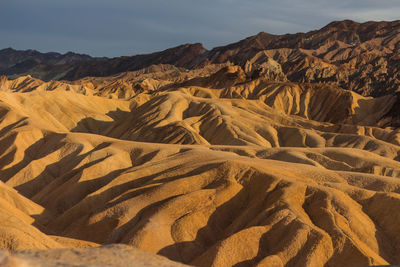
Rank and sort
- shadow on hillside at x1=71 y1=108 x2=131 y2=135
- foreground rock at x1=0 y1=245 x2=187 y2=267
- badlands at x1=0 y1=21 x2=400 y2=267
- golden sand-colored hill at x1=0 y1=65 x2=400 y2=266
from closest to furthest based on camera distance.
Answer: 1. foreground rock at x1=0 y1=245 x2=187 y2=267
2. badlands at x1=0 y1=21 x2=400 y2=267
3. golden sand-colored hill at x1=0 y1=65 x2=400 y2=266
4. shadow on hillside at x1=71 y1=108 x2=131 y2=135

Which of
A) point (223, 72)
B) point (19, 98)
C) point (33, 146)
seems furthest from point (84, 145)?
point (223, 72)

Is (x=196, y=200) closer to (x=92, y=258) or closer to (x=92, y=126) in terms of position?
(x=92, y=258)

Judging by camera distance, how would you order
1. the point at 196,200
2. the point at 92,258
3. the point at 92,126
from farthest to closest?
the point at 92,126
the point at 196,200
the point at 92,258

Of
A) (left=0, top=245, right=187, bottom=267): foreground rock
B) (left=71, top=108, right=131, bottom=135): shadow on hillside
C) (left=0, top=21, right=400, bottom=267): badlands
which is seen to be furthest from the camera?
(left=71, top=108, right=131, bottom=135): shadow on hillside

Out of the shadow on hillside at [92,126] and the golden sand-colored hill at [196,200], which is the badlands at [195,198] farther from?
the shadow on hillside at [92,126]

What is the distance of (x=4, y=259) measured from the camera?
9.41 metres

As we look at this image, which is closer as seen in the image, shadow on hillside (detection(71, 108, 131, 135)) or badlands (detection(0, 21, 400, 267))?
badlands (detection(0, 21, 400, 267))

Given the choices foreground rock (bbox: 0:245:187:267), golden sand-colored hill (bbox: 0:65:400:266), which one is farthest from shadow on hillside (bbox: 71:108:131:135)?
foreground rock (bbox: 0:245:187:267)

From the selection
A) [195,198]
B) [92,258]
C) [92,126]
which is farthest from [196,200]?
[92,126]

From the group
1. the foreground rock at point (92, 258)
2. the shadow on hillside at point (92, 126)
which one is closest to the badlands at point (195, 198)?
the foreground rock at point (92, 258)

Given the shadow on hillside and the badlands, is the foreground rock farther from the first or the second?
the shadow on hillside

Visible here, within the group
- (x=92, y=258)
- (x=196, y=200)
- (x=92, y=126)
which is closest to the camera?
(x=92, y=258)

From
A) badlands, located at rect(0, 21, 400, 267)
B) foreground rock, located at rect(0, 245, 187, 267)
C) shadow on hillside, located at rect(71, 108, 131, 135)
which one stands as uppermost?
foreground rock, located at rect(0, 245, 187, 267)

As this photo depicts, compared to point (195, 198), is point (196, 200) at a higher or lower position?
lower
